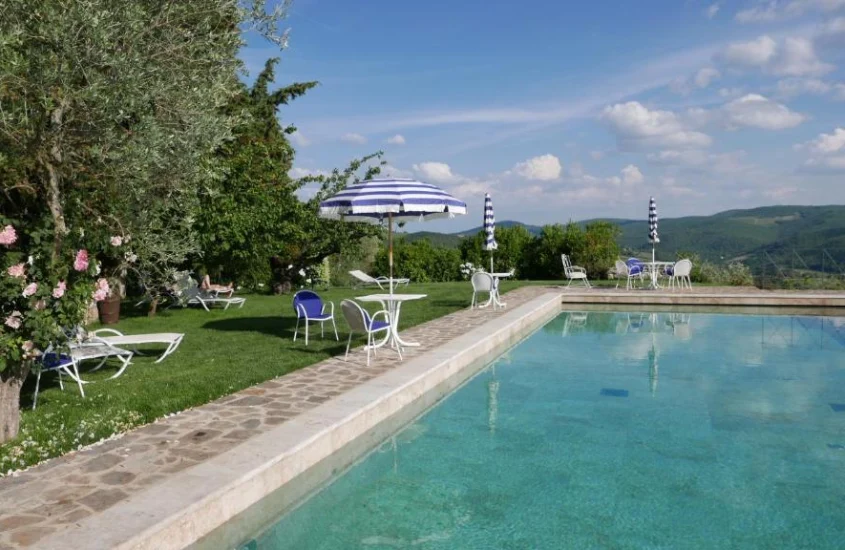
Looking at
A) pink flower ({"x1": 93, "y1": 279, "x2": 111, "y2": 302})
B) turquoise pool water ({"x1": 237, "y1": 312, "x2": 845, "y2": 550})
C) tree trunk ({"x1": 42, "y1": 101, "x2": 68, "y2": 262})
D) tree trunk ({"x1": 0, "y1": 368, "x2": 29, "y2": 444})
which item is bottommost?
turquoise pool water ({"x1": 237, "y1": 312, "x2": 845, "y2": 550})

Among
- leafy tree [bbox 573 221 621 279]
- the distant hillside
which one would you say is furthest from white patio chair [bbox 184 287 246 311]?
the distant hillside

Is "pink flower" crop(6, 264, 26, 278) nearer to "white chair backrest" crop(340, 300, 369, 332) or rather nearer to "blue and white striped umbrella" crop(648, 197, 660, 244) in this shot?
"white chair backrest" crop(340, 300, 369, 332)

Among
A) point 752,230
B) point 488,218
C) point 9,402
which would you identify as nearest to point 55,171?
point 9,402

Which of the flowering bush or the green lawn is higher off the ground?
the flowering bush

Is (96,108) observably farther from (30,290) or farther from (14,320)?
(14,320)

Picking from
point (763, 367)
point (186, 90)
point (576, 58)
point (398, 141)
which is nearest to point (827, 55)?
point (576, 58)

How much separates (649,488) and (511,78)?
19.0m

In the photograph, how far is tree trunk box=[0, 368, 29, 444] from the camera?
15.4ft

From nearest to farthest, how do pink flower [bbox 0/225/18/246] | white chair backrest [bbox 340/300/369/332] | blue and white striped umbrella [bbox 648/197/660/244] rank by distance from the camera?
pink flower [bbox 0/225/18/246] → white chair backrest [bbox 340/300/369/332] → blue and white striped umbrella [bbox 648/197/660/244]

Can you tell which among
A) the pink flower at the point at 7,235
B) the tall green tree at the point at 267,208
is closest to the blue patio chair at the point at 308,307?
the tall green tree at the point at 267,208

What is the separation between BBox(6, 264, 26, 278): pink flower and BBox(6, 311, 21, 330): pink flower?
29 centimetres

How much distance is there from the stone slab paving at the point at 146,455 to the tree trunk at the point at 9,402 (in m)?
0.84

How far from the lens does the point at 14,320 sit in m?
4.38

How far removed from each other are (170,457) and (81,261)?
5.26ft
